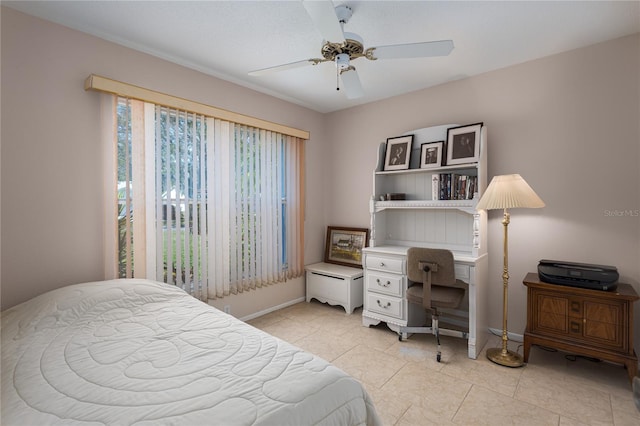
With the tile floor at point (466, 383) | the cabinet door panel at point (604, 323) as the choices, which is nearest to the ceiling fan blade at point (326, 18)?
the tile floor at point (466, 383)

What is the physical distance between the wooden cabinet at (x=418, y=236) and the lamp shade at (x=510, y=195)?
0.27 meters

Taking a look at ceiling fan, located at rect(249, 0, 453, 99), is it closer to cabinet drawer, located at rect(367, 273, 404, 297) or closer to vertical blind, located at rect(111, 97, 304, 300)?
vertical blind, located at rect(111, 97, 304, 300)

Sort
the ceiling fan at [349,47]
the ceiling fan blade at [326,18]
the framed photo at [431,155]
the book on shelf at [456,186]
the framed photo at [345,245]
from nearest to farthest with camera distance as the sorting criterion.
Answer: the ceiling fan blade at [326,18] < the ceiling fan at [349,47] < the book on shelf at [456,186] < the framed photo at [431,155] < the framed photo at [345,245]

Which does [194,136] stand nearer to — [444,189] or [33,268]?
[33,268]

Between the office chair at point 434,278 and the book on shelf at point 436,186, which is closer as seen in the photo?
the office chair at point 434,278

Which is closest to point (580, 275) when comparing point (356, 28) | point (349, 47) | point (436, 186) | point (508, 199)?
point (508, 199)

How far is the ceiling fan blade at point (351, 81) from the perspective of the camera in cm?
216

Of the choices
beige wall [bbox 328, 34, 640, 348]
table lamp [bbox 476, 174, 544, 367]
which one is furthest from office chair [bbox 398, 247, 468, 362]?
beige wall [bbox 328, 34, 640, 348]

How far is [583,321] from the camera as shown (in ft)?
7.41

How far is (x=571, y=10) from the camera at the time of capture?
2029 mm

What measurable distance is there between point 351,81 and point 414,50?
1.72 feet

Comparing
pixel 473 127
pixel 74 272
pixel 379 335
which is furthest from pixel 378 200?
pixel 74 272

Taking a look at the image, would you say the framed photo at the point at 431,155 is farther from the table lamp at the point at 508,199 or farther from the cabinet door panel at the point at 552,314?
the cabinet door panel at the point at 552,314

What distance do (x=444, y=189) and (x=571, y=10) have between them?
5.16 feet
